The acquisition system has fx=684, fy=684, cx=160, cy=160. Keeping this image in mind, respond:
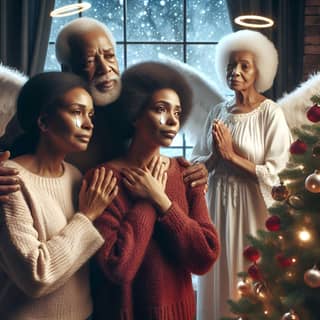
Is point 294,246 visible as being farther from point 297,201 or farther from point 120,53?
point 120,53

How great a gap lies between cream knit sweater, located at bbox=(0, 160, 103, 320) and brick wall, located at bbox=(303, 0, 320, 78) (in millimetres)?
2155

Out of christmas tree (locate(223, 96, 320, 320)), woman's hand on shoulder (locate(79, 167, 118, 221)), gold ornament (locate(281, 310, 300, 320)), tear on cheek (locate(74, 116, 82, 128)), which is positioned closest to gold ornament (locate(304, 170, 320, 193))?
christmas tree (locate(223, 96, 320, 320))

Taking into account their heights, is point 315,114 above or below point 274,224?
above

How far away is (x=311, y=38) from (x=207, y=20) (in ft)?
2.10

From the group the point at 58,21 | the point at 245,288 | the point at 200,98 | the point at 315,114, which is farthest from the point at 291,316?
the point at 58,21

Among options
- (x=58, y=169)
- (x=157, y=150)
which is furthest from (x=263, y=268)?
(x=58, y=169)

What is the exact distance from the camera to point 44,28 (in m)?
3.62

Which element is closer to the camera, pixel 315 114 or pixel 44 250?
pixel 44 250

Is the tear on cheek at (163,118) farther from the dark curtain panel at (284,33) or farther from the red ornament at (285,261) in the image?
the dark curtain panel at (284,33)

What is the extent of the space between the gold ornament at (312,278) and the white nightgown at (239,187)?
2.42ft

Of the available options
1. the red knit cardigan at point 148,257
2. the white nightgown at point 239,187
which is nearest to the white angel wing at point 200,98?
the white nightgown at point 239,187

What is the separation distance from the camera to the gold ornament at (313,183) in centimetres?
193

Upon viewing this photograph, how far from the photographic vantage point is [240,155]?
272cm

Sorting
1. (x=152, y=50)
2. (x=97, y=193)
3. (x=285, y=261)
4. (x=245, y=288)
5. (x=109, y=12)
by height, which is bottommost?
(x=245, y=288)
